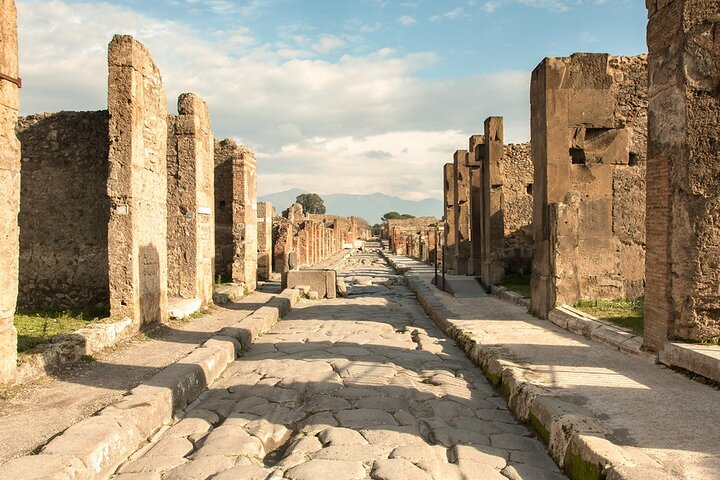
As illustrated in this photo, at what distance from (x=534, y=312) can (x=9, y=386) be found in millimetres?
7111

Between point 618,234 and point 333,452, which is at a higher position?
point 618,234

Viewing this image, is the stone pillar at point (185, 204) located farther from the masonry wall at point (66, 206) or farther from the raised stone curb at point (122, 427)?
the raised stone curb at point (122, 427)


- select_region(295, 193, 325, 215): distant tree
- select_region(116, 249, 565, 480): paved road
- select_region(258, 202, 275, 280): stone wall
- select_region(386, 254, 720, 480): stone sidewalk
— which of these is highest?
select_region(295, 193, 325, 215): distant tree

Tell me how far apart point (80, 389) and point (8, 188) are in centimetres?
180

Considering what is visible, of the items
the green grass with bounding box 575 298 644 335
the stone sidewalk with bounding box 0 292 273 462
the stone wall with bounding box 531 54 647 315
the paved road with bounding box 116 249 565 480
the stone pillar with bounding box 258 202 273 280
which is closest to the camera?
the paved road with bounding box 116 249 565 480

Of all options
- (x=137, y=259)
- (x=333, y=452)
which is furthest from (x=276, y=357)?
(x=333, y=452)

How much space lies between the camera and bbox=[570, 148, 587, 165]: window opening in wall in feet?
31.9

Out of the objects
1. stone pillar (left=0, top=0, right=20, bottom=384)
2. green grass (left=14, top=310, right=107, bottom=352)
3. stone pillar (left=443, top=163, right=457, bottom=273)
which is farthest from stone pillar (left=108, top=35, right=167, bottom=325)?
stone pillar (left=443, top=163, right=457, bottom=273)

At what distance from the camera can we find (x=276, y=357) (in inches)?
273

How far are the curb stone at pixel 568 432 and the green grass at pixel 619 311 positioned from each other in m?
2.23

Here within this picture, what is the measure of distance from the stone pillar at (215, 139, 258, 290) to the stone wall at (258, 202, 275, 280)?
2.12 meters

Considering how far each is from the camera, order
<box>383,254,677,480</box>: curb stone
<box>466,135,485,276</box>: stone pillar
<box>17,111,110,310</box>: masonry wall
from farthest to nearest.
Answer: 1. <box>466,135,485,276</box>: stone pillar
2. <box>17,111,110,310</box>: masonry wall
3. <box>383,254,677,480</box>: curb stone

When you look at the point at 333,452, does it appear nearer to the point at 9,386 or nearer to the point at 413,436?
the point at 413,436

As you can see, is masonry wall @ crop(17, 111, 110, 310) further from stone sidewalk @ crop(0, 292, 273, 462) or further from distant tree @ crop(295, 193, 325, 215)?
distant tree @ crop(295, 193, 325, 215)
